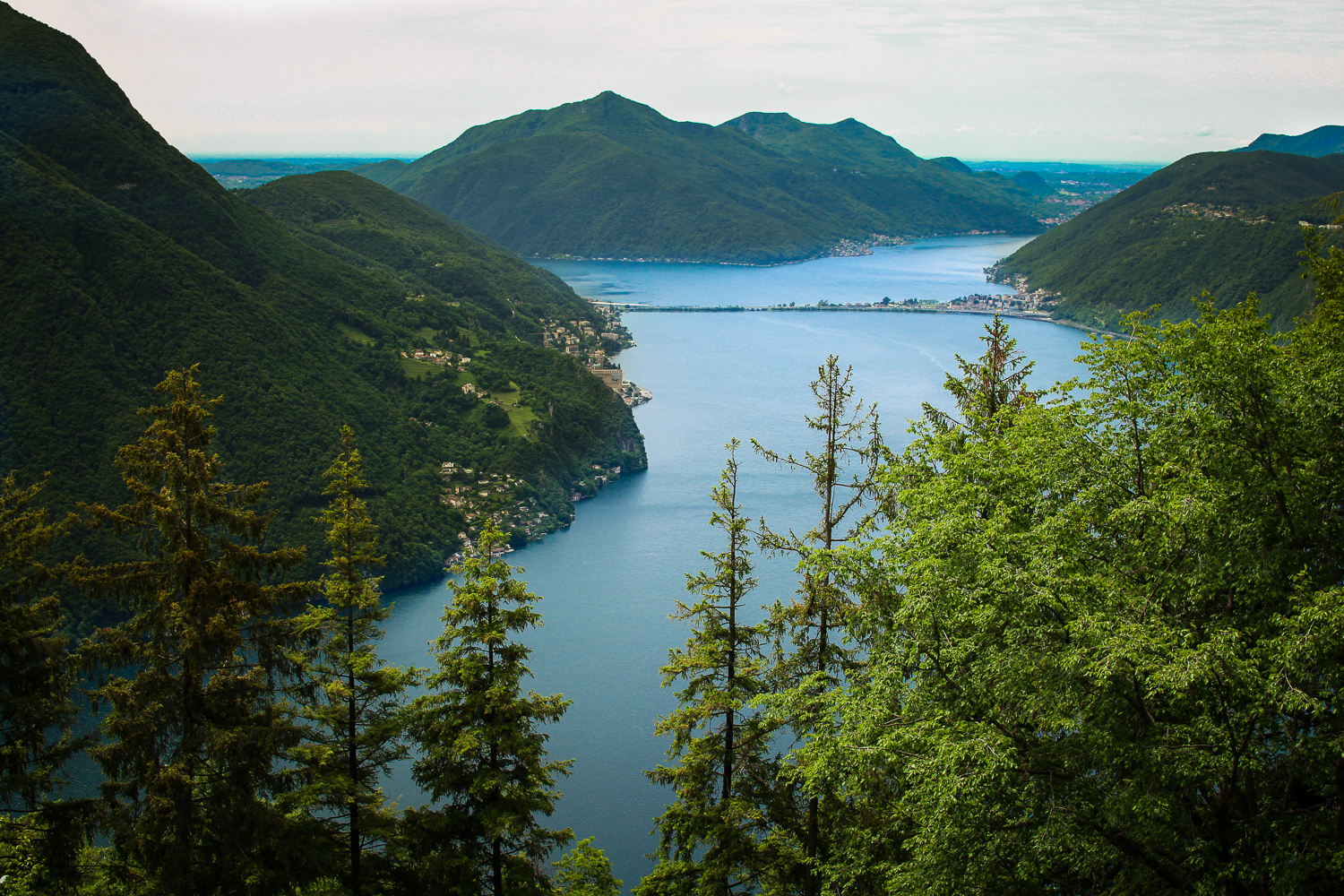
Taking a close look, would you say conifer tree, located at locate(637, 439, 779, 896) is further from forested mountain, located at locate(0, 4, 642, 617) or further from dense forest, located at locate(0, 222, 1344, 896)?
forested mountain, located at locate(0, 4, 642, 617)

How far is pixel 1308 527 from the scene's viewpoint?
8.74 m

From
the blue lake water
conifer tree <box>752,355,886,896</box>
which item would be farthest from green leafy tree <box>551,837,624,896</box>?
the blue lake water

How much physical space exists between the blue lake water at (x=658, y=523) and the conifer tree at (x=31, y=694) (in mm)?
12654

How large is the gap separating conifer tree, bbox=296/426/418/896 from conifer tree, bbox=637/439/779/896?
173 inches

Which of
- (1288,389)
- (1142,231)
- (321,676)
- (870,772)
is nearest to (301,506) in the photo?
(321,676)

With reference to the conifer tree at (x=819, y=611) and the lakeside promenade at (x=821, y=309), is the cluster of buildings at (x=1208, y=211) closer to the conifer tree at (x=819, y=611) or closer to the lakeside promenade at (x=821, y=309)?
the lakeside promenade at (x=821, y=309)

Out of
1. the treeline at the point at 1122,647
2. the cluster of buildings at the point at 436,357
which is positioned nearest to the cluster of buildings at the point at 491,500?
the cluster of buildings at the point at 436,357

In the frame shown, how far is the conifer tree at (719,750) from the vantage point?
46.2ft

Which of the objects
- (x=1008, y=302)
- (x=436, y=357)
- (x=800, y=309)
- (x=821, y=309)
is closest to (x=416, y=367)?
(x=436, y=357)

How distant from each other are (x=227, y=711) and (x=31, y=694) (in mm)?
2323

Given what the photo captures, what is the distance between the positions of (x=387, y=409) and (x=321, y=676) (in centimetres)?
6304

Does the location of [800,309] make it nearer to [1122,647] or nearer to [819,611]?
[819,611]

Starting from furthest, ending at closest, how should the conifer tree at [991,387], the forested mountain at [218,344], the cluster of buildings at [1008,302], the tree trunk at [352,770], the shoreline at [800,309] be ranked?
the cluster of buildings at [1008,302]
the shoreline at [800,309]
the forested mountain at [218,344]
the conifer tree at [991,387]
the tree trunk at [352,770]

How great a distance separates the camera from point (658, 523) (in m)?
65.8
